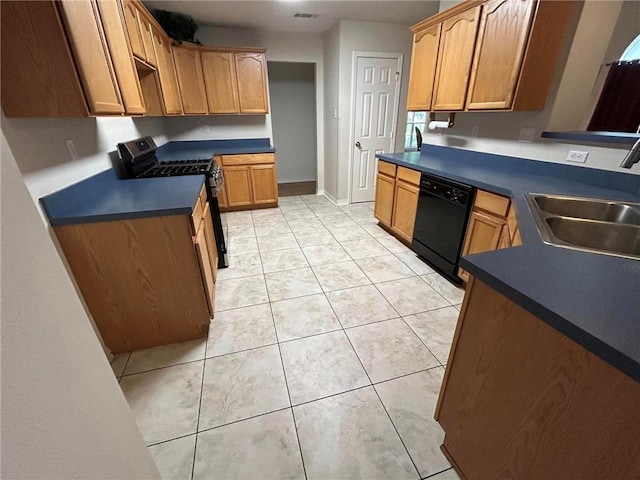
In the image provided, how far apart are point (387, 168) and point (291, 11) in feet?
7.11

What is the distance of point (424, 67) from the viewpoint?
278 cm

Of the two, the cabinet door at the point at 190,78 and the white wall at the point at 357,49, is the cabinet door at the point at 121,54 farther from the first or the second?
the white wall at the point at 357,49

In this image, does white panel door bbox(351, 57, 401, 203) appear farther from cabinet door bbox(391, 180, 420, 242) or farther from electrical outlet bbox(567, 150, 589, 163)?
electrical outlet bbox(567, 150, 589, 163)

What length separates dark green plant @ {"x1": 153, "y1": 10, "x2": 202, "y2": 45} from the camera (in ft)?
10.5

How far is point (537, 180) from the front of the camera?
202cm

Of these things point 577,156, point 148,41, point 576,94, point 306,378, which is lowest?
point 306,378

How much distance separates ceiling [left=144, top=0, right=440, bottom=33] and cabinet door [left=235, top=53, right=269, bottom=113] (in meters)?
0.43

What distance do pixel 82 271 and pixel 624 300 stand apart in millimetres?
2193

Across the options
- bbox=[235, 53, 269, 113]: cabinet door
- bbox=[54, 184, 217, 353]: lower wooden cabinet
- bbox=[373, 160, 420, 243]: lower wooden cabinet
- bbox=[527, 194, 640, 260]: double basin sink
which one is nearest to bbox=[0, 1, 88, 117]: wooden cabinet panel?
bbox=[54, 184, 217, 353]: lower wooden cabinet

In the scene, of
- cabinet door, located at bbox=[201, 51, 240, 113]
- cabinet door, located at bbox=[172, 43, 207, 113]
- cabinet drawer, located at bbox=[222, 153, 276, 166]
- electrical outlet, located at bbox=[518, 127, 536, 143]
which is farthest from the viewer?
cabinet drawer, located at bbox=[222, 153, 276, 166]

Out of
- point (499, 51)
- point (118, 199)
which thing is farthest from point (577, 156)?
point (118, 199)

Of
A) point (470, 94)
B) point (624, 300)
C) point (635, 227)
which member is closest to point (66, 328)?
point (624, 300)

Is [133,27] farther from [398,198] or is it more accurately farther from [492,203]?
[492,203]

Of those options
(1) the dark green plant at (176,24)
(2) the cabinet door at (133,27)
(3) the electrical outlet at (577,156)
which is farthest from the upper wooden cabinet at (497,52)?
(1) the dark green plant at (176,24)
